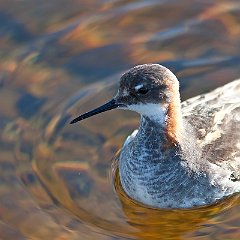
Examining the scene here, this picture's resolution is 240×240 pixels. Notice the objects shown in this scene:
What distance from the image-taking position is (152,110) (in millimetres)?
7234

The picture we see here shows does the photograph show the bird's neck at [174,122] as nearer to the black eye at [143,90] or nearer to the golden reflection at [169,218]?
the black eye at [143,90]

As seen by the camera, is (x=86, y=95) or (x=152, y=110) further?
(x=86, y=95)

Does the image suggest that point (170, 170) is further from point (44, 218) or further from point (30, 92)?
point (30, 92)

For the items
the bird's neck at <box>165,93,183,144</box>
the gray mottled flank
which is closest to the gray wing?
the gray mottled flank

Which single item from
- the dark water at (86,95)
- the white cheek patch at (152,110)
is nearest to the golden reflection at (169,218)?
the dark water at (86,95)

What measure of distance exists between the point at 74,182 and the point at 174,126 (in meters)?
1.22

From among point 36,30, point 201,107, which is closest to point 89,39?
point 36,30

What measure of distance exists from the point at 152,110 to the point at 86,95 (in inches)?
70.9

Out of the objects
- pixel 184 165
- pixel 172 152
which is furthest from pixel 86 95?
pixel 184 165

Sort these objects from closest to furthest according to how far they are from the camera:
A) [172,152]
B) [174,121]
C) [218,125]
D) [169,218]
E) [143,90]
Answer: [143,90]
[174,121]
[172,152]
[169,218]
[218,125]

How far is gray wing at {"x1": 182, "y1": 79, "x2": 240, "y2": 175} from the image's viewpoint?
7.52 m

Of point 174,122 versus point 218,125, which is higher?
point 218,125

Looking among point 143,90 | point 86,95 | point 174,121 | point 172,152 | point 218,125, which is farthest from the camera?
point 86,95

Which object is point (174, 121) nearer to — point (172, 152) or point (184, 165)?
point (172, 152)
